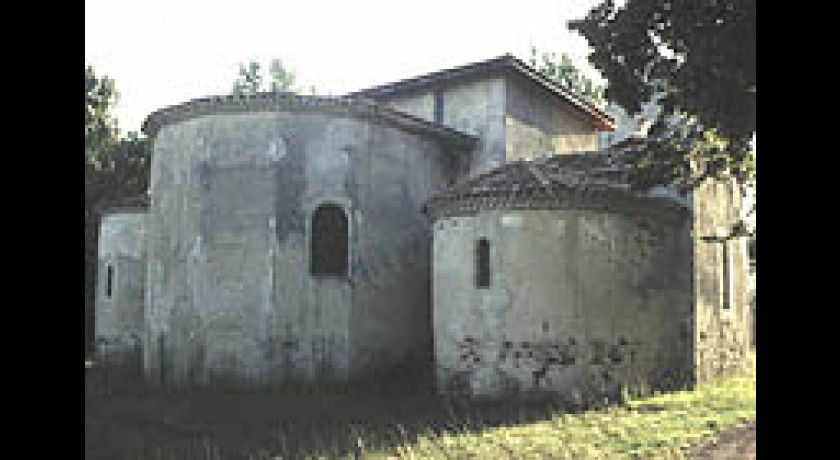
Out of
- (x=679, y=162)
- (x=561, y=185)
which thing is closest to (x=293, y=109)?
(x=561, y=185)

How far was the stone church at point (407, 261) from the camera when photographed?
38.2 feet

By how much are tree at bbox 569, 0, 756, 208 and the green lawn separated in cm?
319

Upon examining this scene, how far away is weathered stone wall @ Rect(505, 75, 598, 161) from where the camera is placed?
57.2ft

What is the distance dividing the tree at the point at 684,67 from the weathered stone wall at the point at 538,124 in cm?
829

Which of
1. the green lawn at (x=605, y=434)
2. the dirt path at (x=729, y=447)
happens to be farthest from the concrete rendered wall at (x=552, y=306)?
the dirt path at (x=729, y=447)

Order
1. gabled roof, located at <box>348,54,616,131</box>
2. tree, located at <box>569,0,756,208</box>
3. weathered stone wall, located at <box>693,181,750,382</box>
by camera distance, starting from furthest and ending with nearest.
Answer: gabled roof, located at <box>348,54,616,131</box>
weathered stone wall, located at <box>693,181,750,382</box>
tree, located at <box>569,0,756,208</box>

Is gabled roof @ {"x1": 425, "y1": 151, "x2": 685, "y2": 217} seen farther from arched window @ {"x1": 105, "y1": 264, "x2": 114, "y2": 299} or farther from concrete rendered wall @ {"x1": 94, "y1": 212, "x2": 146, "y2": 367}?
arched window @ {"x1": 105, "y1": 264, "x2": 114, "y2": 299}

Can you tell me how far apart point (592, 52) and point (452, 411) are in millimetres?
5735

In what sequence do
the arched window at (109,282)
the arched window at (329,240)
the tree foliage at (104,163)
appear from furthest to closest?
the tree foliage at (104,163) < the arched window at (109,282) < the arched window at (329,240)

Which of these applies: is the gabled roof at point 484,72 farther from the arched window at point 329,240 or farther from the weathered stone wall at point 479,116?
the arched window at point 329,240

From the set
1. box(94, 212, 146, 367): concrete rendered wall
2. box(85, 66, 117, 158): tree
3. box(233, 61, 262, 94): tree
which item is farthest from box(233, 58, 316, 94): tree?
box(94, 212, 146, 367): concrete rendered wall

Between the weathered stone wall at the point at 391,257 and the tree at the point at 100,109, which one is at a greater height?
the tree at the point at 100,109
